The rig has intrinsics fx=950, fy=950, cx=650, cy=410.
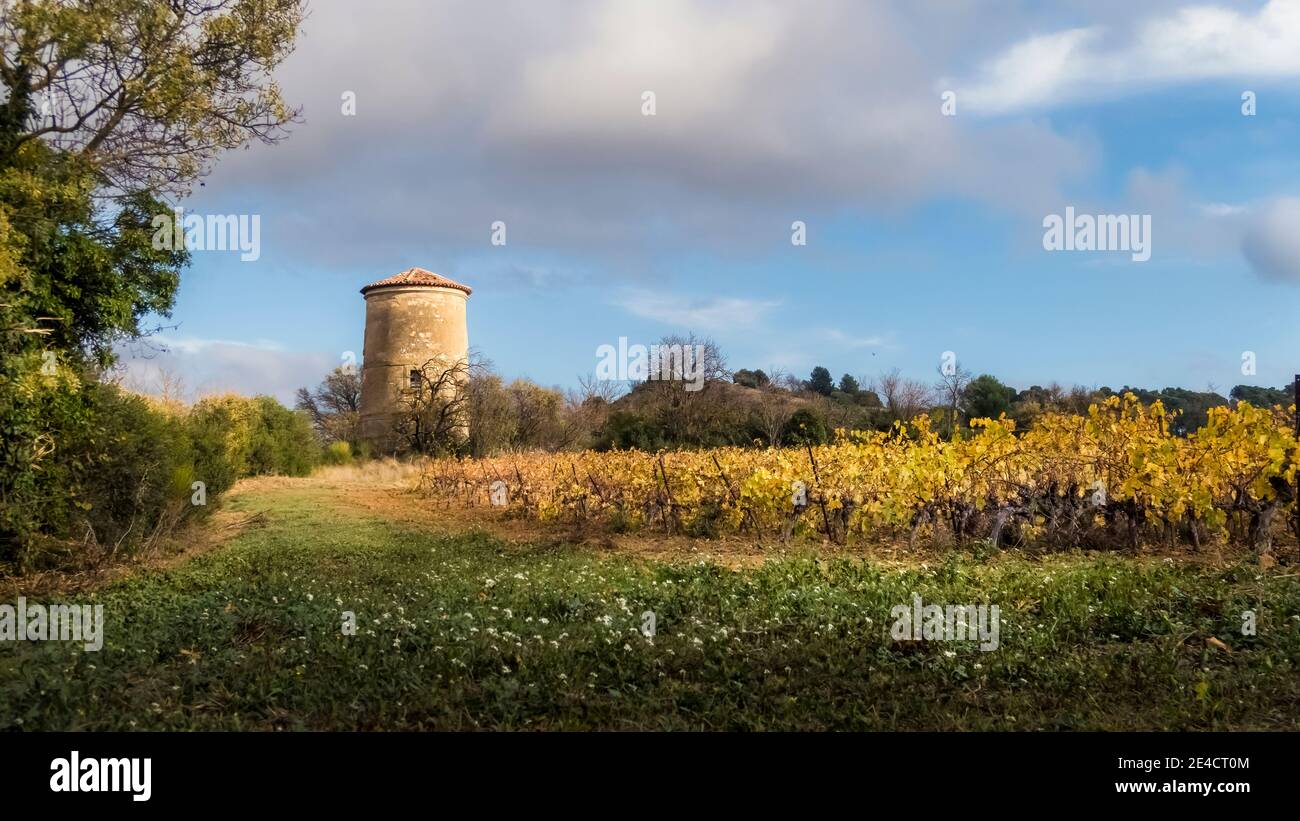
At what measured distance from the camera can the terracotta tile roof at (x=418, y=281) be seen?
120 ft

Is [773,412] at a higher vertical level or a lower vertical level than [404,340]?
lower

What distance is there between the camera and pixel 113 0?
13219 millimetres

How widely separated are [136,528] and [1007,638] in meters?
10.4

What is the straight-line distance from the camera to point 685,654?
240 inches

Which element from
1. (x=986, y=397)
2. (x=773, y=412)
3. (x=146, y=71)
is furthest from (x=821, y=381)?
(x=146, y=71)
